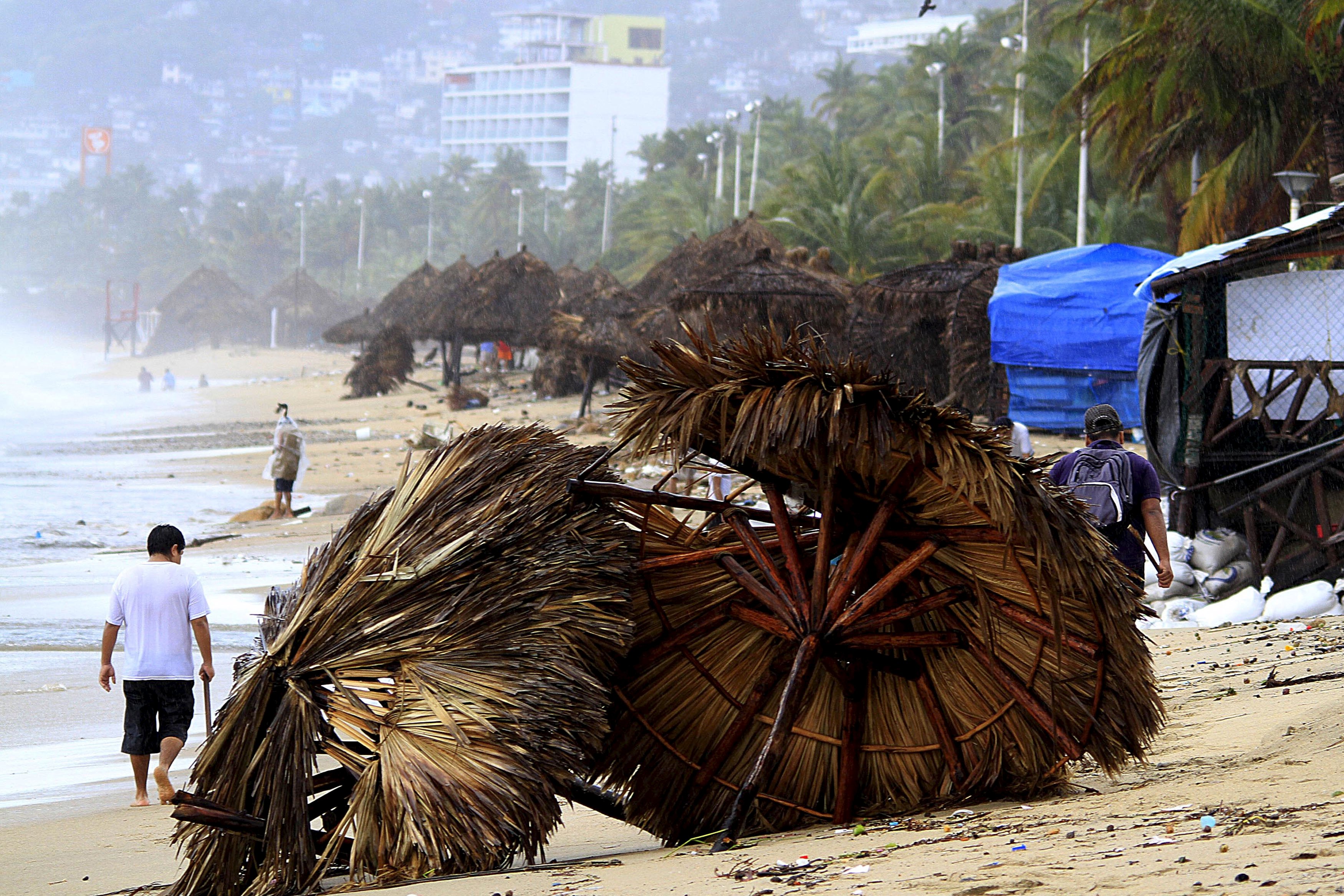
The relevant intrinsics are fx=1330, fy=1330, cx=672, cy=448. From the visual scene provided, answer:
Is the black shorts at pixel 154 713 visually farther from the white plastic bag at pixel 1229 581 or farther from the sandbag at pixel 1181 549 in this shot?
the white plastic bag at pixel 1229 581

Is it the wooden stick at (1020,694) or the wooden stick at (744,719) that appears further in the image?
the wooden stick at (744,719)

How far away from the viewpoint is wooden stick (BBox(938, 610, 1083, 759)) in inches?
169

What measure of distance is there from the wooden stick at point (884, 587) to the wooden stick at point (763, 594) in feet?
0.57

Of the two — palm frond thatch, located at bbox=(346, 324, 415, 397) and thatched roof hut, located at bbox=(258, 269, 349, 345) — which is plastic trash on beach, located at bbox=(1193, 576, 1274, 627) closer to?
palm frond thatch, located at bbox=(346, 324, 415, 397)

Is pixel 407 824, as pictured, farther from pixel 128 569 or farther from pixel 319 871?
pixel 128 569

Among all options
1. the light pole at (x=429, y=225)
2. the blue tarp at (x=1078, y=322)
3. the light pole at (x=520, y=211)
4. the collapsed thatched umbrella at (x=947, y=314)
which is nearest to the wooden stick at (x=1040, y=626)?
the blue tarp at (x=1078, y=322)

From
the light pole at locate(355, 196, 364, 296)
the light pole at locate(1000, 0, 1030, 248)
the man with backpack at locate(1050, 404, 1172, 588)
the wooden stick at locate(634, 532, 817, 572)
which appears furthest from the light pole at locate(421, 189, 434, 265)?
the wooden stick at locate(634, 532, 817, 572)

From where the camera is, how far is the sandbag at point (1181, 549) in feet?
28.3

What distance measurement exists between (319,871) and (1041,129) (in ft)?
84.2

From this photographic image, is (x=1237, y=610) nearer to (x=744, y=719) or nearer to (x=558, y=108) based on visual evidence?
(x=744, y=719)

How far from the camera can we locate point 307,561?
4461 millimetres

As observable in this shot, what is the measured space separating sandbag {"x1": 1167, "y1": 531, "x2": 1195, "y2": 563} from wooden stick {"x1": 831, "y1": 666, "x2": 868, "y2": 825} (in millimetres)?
4676

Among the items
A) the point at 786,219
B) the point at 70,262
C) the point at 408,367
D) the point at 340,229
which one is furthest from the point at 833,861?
the point at 70,262

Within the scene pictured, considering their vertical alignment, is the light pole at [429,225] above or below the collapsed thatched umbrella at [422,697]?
above
